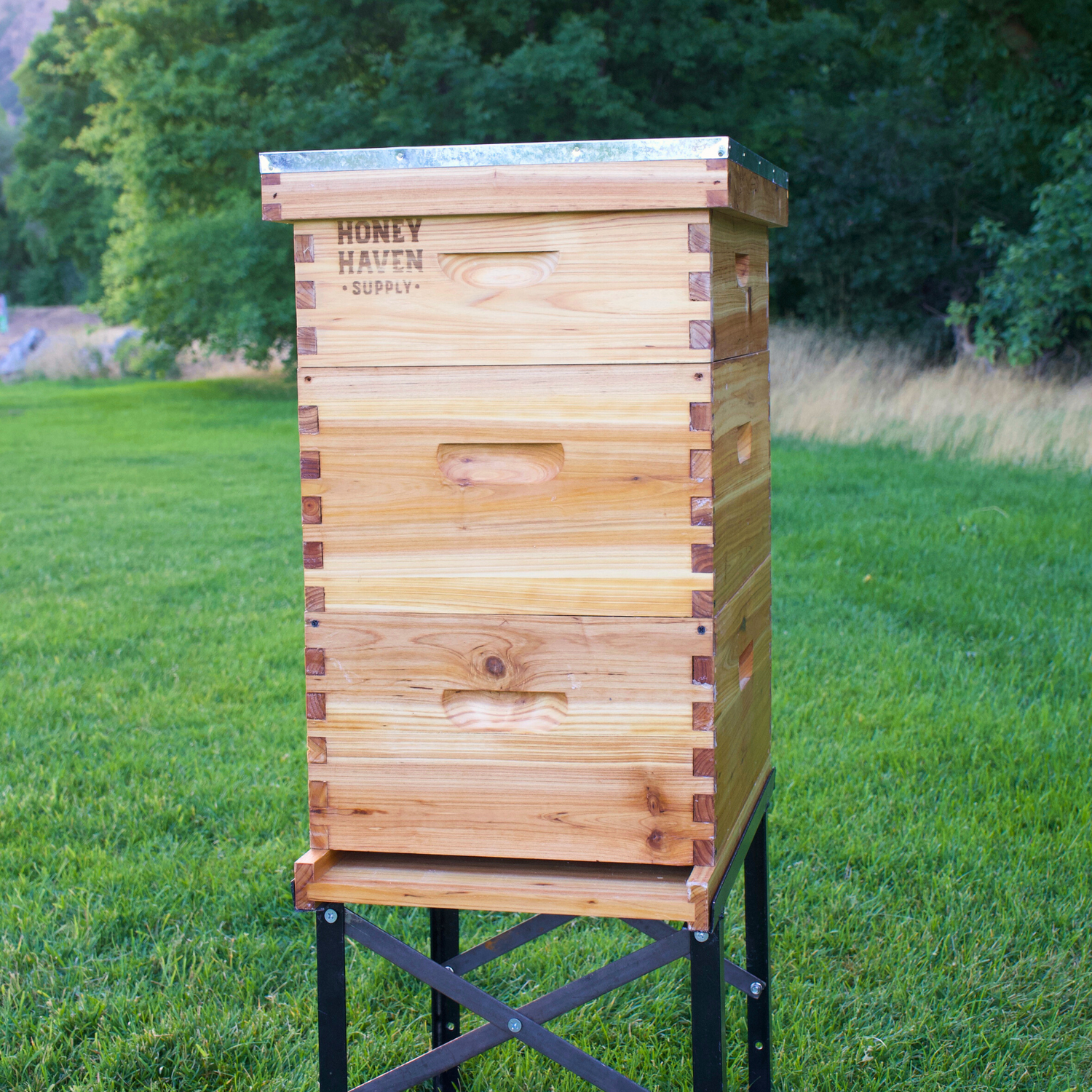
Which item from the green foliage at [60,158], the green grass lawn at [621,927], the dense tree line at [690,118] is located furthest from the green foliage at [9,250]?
the green grass lawn at [621,927]

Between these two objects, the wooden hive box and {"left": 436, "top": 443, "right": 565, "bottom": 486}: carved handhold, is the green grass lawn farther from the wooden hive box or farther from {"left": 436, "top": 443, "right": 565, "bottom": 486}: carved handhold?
{"left": 436, "top": 443, "right": 565, "bottom": 486}: carved handhold

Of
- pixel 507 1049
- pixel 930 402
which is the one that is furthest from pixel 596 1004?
pixel 930 402

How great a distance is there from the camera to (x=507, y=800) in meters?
1.91

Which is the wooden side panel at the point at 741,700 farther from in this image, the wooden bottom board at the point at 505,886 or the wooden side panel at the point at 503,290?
the wooden side panel at the point at 503,290

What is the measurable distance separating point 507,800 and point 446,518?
1.53ft

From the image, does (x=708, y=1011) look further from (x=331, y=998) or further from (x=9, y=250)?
(x=9, y=250)

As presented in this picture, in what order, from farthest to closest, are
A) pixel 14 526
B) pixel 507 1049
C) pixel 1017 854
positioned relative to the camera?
pixel 14 526, pixel 1017 854, pixel 507 1049

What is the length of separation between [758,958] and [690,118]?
704 inches

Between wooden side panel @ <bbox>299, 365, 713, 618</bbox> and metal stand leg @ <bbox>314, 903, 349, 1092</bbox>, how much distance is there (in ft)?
1.77

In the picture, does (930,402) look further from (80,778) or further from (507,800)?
(507,800)

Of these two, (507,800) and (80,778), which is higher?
(507,800)

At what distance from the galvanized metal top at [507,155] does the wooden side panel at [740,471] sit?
1.08 ft

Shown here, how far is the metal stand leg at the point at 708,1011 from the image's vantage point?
187cm

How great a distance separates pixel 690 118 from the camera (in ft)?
60.9
